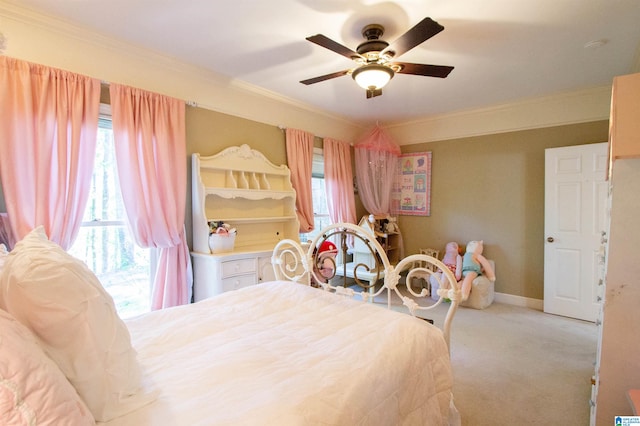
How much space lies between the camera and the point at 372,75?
210 centimetres

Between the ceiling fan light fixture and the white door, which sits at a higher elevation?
the ceiling fan light fixture

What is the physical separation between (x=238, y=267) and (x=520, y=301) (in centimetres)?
369

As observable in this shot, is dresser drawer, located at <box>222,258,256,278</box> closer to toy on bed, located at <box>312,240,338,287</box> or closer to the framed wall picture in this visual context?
toy on bed, located at <box>312,240,338,287</box>

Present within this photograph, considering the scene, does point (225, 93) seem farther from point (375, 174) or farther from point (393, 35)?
point (375, 174)

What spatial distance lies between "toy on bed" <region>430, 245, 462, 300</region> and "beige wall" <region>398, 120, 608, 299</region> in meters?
0.26

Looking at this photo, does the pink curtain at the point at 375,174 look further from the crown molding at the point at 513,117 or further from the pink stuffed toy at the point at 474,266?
the pink stuffed toy at the point at 474,266

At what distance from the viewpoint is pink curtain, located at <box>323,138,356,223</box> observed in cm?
428

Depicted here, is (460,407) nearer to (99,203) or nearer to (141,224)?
(141,224)

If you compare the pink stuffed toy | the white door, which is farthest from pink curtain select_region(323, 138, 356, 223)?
the white door

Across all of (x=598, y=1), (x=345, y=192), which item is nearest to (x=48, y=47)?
(x=345, y=192)

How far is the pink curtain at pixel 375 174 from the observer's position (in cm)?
454

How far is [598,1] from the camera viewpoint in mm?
1913

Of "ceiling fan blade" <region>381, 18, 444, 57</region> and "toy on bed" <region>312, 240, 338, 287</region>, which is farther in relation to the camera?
"toy on bed" <region>312, 240, 338, 287</region>

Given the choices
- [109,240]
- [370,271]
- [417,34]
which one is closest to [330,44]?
[417,34]
